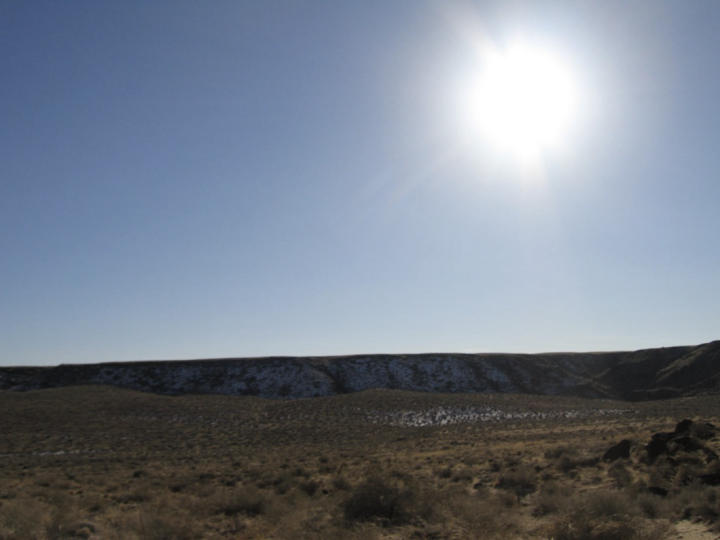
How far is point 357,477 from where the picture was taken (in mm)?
18094

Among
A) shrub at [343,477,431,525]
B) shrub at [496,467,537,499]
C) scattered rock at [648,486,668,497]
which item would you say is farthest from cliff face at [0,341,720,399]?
scattered rock at [648,486,668,497]

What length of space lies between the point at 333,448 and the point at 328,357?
44.1 metres

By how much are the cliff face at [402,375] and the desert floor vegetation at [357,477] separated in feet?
67.8

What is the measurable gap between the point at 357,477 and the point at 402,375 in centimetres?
4955

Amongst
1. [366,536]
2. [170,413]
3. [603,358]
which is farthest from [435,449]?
[603,358]

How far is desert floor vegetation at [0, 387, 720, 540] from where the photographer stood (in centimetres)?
1102

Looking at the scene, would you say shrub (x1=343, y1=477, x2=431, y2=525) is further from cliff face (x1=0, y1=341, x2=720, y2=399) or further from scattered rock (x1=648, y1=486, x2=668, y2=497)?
cliff face (x1=0, y1=341, x2=720, y2=399)

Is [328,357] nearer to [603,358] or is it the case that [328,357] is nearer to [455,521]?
[603,358]

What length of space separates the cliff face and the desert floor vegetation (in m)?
20.7

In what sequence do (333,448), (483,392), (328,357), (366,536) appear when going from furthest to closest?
1. (328,357)
2. (483,392)
3. (333,448)
4. (366,536)

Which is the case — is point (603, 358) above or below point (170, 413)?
above

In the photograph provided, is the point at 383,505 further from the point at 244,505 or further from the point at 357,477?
the point at 357,477

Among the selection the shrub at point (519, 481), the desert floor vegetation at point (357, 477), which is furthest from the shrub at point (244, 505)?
the shrub at point (519, 481)

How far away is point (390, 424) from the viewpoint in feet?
132
